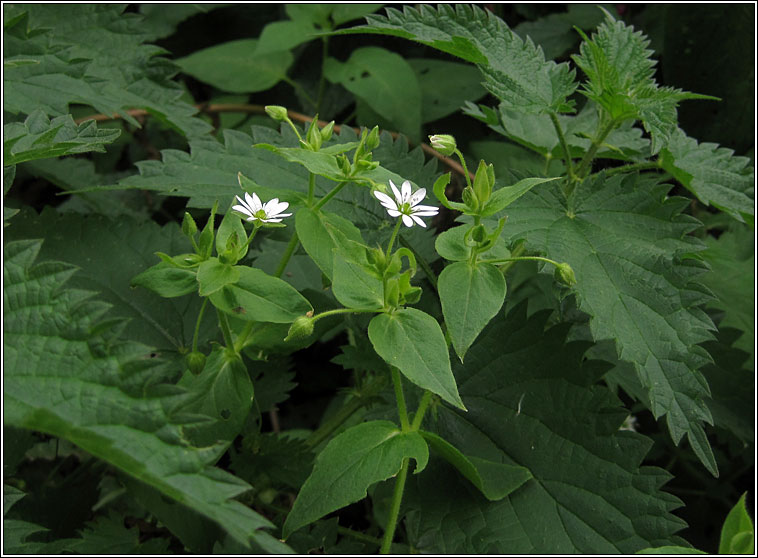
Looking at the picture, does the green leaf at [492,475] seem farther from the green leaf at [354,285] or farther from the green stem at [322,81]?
the green stem at [322,81]

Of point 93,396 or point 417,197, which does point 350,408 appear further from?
point 93,396

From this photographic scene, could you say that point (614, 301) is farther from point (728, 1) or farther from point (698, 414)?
point (728, 1)

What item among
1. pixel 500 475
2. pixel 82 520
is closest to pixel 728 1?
pixel 500 475

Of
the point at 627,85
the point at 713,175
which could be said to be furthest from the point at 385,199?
the point at 713,175

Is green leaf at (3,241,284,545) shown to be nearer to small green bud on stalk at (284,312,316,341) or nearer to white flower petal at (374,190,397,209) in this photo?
small green bud on stalk at (284,312,316,341)

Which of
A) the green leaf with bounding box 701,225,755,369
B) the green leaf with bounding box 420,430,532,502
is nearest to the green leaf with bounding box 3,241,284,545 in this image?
the green leaf with bounding box 420,430,532,502

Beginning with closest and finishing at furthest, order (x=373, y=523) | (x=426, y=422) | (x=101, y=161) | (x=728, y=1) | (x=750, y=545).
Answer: (x=750, y=545), (x=426, y=422), (x=373, y=523), (x=728, y=1), (x=101, y=161)
